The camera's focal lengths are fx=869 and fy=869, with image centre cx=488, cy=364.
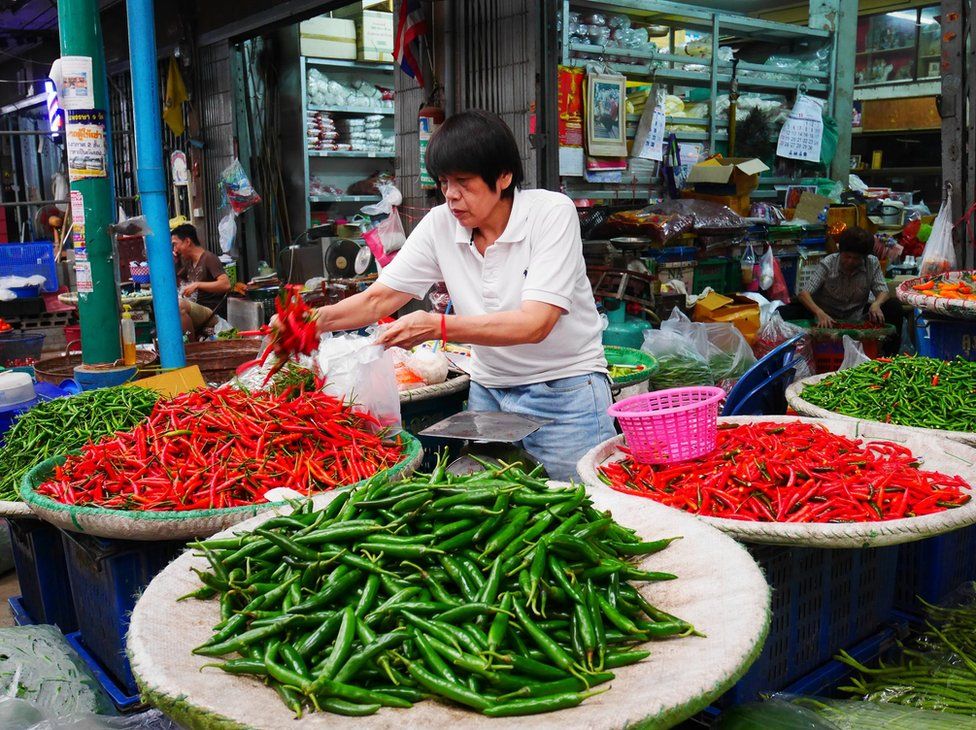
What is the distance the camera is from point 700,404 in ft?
10.1

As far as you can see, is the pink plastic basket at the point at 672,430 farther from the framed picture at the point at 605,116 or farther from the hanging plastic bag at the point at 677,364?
the framed picture at the point at 605,116

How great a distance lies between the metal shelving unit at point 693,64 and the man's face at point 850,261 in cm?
208

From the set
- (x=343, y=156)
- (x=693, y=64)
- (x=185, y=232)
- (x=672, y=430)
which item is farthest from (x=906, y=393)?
(x=343, y=156)

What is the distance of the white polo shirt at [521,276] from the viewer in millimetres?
3502

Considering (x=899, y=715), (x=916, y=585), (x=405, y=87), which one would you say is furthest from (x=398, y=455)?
(x=405, y=87)

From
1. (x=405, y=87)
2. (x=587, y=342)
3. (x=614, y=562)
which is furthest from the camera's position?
(x=405, y=87)

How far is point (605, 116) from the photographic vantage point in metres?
8.30

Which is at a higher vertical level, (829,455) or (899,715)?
(829,455)

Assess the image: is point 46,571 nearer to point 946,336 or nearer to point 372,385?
point 372,385

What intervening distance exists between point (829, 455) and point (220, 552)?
86.0 inches

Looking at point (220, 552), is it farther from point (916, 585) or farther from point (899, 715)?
point (916, 585)

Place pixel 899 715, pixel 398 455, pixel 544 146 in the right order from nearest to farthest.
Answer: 1. pixel 899 715
2. pixel 398 455
3. pixel 544 146

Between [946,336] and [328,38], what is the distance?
30.1 feet

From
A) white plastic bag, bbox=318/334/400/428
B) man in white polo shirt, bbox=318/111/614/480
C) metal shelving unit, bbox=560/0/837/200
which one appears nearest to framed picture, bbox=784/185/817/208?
metal shelving unit, bbox=560/0/837/200
